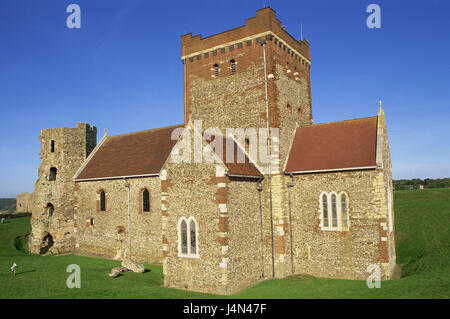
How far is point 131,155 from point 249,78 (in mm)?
12484

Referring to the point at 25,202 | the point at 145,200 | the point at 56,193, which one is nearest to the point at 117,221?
the point at 145,200

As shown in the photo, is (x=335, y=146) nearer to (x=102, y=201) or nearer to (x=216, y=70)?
(x=216, y=70)

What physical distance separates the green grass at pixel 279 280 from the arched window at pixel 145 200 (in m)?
4.13

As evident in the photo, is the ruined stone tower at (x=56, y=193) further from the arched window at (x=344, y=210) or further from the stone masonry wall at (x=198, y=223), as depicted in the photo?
the arched window at (x=344, y=210)

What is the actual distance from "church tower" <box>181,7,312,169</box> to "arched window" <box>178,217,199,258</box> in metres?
6.36

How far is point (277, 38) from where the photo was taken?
829 inches

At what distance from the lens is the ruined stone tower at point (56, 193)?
3020 centimetres

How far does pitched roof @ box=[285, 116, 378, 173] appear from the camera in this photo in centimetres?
1827

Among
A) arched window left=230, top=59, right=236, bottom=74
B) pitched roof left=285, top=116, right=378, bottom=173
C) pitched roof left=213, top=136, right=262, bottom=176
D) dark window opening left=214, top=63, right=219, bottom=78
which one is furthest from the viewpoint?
dark window opening left=214, top=63, right=219, bottom=78

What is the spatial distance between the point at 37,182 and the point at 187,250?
20.5 m

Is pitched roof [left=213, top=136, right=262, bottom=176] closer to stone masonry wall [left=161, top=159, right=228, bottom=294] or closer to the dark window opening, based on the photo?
stone masonry wall [left=161, top=159, right=228, bottom=294]

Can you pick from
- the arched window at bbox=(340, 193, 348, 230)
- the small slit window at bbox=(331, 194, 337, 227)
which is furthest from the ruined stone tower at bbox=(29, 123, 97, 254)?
the arched window at bbox=(340, 193, 348, 230)
